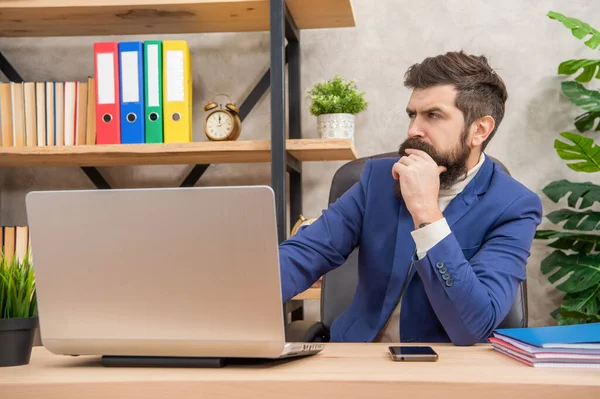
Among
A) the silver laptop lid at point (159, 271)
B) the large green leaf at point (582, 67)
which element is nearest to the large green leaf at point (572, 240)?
the large green leaf at point (582, 67)

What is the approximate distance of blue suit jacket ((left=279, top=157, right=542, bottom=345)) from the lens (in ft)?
4.56

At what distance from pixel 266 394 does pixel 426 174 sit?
0.80 m

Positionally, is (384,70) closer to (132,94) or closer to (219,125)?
(219,125)

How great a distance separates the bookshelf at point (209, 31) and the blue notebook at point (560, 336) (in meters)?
1.10

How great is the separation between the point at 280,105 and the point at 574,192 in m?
1.05

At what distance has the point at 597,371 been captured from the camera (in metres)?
0.83

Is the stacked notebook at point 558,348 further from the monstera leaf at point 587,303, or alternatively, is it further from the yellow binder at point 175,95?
the yellow binder at point 175,95

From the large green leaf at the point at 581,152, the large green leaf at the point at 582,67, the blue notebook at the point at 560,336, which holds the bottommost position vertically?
the blue notebook at the point at 560,336

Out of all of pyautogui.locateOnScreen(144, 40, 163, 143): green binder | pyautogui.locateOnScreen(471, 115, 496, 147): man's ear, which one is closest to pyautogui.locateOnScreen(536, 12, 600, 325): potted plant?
pyautogui.locateOnScreen(471, 115, 496, 147): man's ear

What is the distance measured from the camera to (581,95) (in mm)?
2258

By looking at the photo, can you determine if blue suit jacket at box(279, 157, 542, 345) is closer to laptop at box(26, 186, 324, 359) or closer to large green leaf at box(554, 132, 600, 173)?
laptop at box(26, 186, 324, 359)

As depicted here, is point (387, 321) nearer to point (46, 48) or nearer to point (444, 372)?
point (444, 372)

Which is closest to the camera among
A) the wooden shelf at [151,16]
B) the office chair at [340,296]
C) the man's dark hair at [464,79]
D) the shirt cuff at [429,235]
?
→ the shirt cuff at [429,235]

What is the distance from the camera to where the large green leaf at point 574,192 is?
7.18ft
